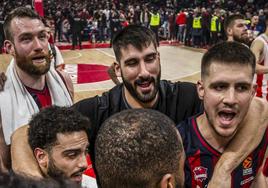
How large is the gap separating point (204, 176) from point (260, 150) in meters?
0.35

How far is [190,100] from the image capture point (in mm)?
2688

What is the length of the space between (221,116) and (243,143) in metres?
0.19

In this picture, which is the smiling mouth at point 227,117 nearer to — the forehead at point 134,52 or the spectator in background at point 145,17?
the forehead at point 134,52

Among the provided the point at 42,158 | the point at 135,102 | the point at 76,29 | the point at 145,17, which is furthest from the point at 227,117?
the point at 145,17

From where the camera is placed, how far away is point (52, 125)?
86.1 inches

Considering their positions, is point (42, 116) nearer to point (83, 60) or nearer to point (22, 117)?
point (22, 117)

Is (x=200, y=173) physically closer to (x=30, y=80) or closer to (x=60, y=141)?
(x=60, y=141)

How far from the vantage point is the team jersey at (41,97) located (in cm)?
313

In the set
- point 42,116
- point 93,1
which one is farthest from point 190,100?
point 93,1

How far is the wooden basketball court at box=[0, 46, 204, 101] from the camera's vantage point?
989cm

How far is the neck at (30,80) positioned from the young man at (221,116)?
4.42ft

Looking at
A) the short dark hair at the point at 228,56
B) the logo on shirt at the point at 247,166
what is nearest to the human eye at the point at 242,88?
the short dark hair at the point at 228,56

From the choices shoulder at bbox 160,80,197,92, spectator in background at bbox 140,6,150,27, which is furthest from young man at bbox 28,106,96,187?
spectator in background at bbox 140,6,150,27

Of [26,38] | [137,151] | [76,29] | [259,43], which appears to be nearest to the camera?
[137,151]
